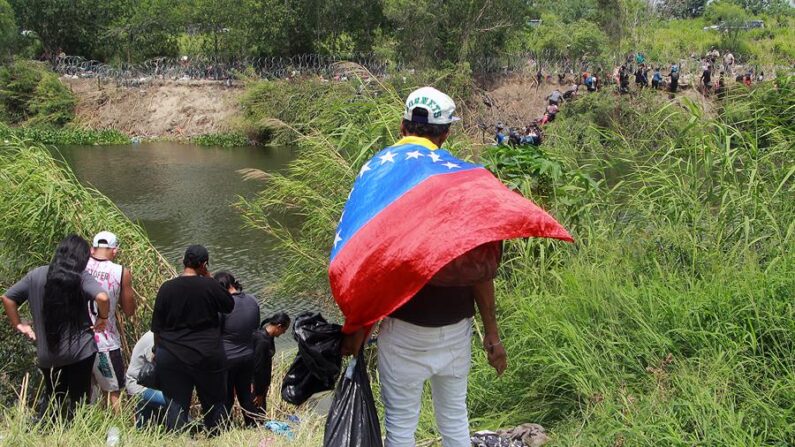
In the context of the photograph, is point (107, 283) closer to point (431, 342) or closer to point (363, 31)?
point (431, 342)

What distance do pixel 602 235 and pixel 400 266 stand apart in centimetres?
310

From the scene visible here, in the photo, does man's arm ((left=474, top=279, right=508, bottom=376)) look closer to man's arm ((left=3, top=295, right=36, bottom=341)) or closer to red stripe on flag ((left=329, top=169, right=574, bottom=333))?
red stripe on flag ((left=329, top=169, right=574, bottom=333))

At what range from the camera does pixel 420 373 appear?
250cm

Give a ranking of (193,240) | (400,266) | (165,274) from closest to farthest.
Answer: (400,266), (165,274), (193,240)

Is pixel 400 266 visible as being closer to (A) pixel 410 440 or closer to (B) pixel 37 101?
(A) pixel 410 440

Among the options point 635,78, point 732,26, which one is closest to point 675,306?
point 635,78

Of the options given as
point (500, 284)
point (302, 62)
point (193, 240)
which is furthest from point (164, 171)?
point (500, 284)

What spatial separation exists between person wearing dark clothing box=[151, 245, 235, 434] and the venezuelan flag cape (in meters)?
1.66

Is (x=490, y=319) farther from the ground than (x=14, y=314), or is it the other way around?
(x=490, y=319)


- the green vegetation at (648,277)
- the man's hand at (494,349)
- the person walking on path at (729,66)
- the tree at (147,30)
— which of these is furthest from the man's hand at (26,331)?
the tree at (147,30)

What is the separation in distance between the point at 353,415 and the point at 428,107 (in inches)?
44.6

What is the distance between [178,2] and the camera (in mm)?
34094

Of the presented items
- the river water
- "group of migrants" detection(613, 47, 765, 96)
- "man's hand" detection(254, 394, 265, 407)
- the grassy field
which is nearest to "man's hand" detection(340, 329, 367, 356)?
the grassy field

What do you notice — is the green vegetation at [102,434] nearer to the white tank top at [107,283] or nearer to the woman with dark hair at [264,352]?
the white tank top at [107,283]
